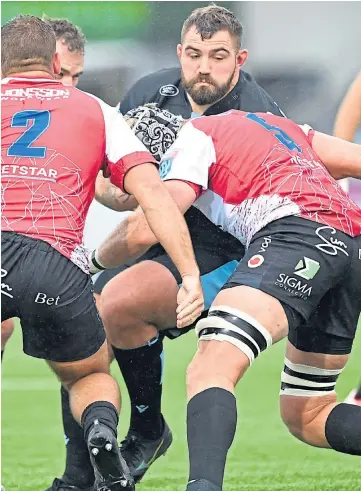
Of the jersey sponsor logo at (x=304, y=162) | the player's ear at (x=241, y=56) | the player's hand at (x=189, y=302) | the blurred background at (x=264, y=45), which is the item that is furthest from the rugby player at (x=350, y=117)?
the blurred background at (x=264, y=45)

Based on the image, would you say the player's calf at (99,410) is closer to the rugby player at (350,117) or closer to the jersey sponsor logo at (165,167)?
the jersey sponsor logo at (165,167)

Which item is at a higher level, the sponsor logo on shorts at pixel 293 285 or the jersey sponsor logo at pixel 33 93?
the jersey sponsor logo at pixel 33 93

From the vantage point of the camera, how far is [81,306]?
3.50 m

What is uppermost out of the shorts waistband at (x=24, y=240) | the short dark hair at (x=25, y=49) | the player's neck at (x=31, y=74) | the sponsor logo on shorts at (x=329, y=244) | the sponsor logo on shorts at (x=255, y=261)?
the short dark hair at (x=25, y=49)

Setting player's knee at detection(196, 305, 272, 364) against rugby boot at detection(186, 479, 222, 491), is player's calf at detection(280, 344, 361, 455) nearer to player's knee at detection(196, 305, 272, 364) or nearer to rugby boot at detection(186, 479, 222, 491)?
player's knee at detection(196, 305, 272, 364)

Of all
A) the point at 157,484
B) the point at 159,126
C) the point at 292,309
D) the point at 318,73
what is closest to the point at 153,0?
the point at 318,73

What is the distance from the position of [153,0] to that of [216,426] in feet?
25.6

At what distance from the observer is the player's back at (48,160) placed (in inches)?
136

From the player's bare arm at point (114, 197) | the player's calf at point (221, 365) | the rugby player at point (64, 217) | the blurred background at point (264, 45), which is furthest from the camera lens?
the blurred background at point (264, 45)

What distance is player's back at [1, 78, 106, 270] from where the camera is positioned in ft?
11.4

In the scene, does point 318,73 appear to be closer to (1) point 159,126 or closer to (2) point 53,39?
(1) point 159,126

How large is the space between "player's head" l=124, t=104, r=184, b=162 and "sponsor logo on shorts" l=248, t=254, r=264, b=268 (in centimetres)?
117

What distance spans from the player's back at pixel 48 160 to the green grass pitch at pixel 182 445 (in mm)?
1356

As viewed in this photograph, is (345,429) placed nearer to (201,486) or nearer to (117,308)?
(201,486)
